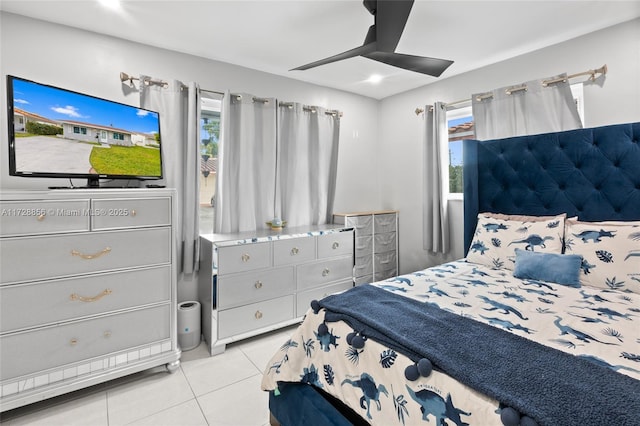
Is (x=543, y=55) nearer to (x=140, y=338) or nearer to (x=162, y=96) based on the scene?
(x=162, y=96)

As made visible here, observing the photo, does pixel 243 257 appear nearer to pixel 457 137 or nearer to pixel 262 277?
pixel 262 277

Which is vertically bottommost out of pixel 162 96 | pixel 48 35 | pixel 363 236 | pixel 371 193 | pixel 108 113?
pixel 363 236

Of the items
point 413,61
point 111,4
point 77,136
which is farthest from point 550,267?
point 111,4

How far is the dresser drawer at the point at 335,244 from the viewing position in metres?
3.01

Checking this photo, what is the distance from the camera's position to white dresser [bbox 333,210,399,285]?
3404 mm

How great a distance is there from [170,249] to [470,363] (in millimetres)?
1932

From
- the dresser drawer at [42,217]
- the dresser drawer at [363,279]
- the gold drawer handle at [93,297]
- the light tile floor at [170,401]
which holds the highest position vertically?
the dresser drawer at [42,217]

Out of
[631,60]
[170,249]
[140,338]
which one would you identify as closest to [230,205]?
[170,249]

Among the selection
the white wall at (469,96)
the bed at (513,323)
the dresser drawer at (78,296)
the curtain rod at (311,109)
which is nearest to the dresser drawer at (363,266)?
the white wall at (469,96)

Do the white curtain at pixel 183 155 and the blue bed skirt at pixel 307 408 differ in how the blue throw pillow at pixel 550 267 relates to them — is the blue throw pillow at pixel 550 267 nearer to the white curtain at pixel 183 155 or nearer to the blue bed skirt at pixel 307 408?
the blue bed skirt at pixel 307 408

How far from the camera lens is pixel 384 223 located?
368cm

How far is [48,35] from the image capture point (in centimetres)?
217

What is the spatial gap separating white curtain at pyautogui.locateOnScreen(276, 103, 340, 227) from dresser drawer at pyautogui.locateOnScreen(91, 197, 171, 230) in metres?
1.27

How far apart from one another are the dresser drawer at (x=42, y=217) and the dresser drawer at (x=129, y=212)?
0.19ft
